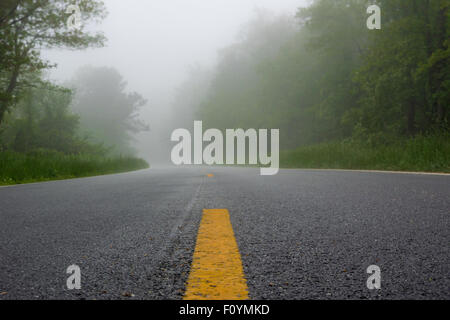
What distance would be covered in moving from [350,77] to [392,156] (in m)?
16.2

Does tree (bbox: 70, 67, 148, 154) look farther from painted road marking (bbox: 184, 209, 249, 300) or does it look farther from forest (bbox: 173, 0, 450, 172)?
painted road marking (bbox: 184, 209, 249, 300)

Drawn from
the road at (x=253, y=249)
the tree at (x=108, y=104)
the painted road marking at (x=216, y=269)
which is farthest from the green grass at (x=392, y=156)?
the tree at (x=108, y=104)

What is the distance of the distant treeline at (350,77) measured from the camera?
19.5 metres

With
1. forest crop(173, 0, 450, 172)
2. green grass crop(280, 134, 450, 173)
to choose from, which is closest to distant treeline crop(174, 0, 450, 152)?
forest crop(173, 0, 450, 172)

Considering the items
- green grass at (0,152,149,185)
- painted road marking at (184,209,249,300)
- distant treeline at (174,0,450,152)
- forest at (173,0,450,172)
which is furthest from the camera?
distant treeline at (174,0,450,152)

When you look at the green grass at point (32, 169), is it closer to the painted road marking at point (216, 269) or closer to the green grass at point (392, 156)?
the painted road marking at point (216, 269)

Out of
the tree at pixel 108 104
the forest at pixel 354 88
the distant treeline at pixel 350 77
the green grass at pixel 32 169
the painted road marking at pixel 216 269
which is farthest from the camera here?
the tree at pixel 108 104

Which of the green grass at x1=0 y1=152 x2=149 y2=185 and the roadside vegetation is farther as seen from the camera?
the roadside vegetation

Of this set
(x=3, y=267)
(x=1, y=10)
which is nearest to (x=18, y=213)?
(x=3, y=267)

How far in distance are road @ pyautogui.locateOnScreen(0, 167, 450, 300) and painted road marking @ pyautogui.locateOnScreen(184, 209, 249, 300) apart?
5cm

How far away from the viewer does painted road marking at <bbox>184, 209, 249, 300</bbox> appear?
1.54 m

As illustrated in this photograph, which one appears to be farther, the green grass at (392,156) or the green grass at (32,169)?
the green grass at (392,156)

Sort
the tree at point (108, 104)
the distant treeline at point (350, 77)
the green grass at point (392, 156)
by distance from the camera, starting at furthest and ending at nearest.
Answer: the tree at point (108, 104)
the distant treeline at point (350, 77)
the green grass at point (392, 156)

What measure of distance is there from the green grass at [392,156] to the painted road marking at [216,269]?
10591 mm
